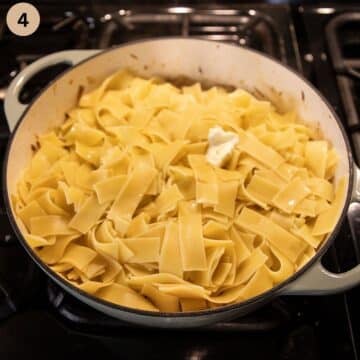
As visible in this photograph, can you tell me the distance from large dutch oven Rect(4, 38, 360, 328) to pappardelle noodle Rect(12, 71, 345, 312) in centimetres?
3

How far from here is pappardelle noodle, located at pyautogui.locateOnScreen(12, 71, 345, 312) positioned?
0.90m

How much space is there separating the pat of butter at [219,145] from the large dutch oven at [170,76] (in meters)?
0.18

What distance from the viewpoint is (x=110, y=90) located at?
121 cm

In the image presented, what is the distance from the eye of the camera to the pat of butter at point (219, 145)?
3.45ft

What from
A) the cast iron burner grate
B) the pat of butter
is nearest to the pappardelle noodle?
the pat of butter

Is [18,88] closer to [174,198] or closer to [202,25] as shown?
[174,198]

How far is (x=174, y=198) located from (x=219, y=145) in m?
0.15

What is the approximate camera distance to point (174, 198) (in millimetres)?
988

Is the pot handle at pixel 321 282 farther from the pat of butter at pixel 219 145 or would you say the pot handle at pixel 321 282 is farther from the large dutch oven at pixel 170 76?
the pat of butter at pixel 219 145

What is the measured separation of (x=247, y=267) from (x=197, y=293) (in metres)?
0.11

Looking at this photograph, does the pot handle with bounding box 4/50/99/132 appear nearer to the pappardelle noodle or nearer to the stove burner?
the pappardelle noodle

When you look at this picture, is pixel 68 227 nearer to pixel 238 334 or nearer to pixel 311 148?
pixel 238 334

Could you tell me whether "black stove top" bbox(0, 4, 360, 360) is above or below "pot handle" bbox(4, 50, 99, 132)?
below

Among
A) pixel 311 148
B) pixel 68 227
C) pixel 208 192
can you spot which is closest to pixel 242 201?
pixel 208 192
